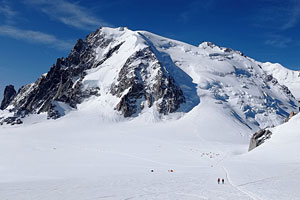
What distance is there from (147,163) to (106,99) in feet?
264

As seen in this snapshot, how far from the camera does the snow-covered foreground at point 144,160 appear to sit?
2881 cm

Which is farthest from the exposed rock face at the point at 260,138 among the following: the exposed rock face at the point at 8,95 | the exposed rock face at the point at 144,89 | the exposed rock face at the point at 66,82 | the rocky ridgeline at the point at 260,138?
the exposed rock face at the point at 8,95

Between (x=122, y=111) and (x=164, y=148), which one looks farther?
(x=122, y=111)

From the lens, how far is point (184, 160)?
58.6 m

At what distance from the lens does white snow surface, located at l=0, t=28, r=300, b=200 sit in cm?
3050

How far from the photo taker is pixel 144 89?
13000 cm

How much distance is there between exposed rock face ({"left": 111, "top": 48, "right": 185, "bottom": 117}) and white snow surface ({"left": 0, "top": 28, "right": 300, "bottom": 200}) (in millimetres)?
4425

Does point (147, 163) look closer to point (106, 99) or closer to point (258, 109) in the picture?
point (106, 99)

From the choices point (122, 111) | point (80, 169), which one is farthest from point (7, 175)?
point (122, 111)

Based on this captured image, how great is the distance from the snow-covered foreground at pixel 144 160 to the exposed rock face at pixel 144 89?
27.4 ft

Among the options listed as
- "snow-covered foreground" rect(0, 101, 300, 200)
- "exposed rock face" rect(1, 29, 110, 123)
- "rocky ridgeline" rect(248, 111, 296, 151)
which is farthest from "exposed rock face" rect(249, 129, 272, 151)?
"exposed rock face" rect(1, 29, 110, 123)

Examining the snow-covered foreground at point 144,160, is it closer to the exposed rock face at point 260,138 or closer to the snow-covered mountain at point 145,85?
the exposed rock face at point 260,138

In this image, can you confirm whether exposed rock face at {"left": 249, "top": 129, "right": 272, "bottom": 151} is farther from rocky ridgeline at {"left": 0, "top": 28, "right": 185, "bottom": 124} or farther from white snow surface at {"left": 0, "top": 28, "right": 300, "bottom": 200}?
rocky ridgeline at {"left": 0, "top": 28, "right": 185, "bottom": 124}

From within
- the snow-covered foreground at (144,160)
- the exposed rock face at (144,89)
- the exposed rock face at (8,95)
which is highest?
the exposed rock face at (8,95)
